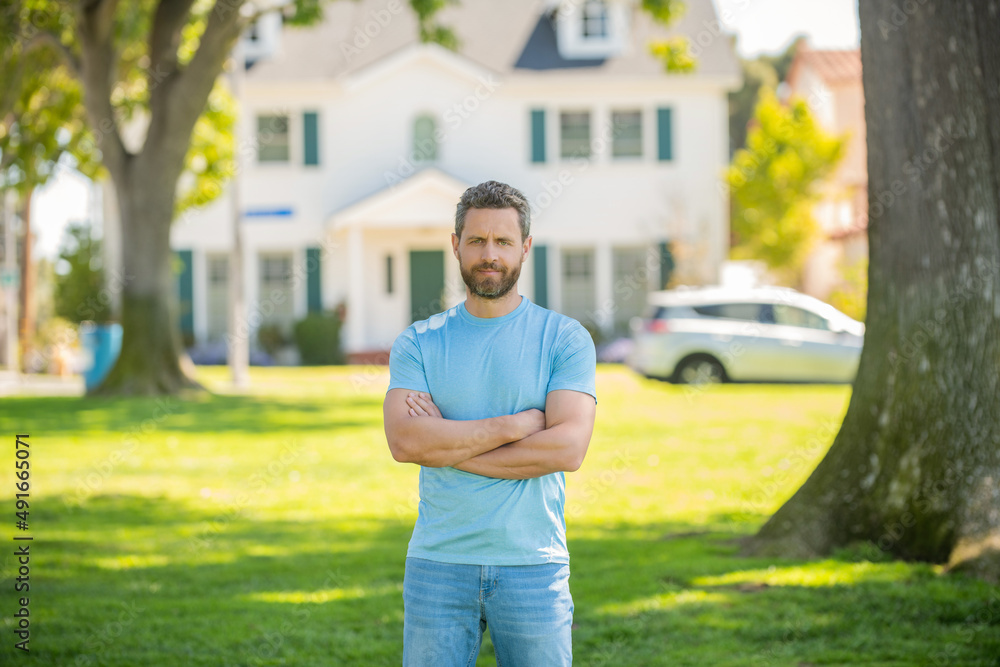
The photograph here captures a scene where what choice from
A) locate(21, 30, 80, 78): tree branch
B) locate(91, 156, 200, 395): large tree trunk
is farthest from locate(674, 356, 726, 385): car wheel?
locate(21, 30, 80, 78): tree branch

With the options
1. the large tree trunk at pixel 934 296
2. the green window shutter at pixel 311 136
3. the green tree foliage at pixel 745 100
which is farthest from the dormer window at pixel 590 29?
the green tree foliage at pixel 745 100

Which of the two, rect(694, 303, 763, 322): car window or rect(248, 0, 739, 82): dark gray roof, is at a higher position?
rect(248, 0, 739, 82): dark gray roof

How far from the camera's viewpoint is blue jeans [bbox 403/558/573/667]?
9.42ft

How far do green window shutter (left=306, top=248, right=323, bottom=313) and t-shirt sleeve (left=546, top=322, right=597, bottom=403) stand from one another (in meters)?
22.1

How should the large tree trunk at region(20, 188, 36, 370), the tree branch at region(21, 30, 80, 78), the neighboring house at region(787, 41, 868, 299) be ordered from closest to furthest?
the tree branch at region(21, 30, 80, 78) → the large tree trunk at region(20, 188, 36, 370) → the neighboring house at region(787, 41, 868, 299)

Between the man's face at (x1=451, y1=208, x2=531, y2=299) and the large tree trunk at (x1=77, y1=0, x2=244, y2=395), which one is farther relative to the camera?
the large tree trunk at (x1=77, y1=0, x2=244, y2=395)

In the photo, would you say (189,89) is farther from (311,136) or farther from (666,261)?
(666,261)

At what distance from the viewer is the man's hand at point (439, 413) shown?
294 cm

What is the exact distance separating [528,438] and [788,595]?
2.94 m

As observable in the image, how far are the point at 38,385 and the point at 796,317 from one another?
13.8 meters

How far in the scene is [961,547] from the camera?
541 centimetres

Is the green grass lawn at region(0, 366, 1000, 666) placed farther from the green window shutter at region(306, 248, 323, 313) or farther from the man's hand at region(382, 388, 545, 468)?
the green window shutter at region(306, 248, 323, 313)

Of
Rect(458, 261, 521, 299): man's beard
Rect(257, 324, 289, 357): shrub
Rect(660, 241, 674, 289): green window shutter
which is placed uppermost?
Rect(660, 241, 674, 289): green window shutter

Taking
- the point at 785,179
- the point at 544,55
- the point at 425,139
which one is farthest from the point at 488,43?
the point at 785,179
